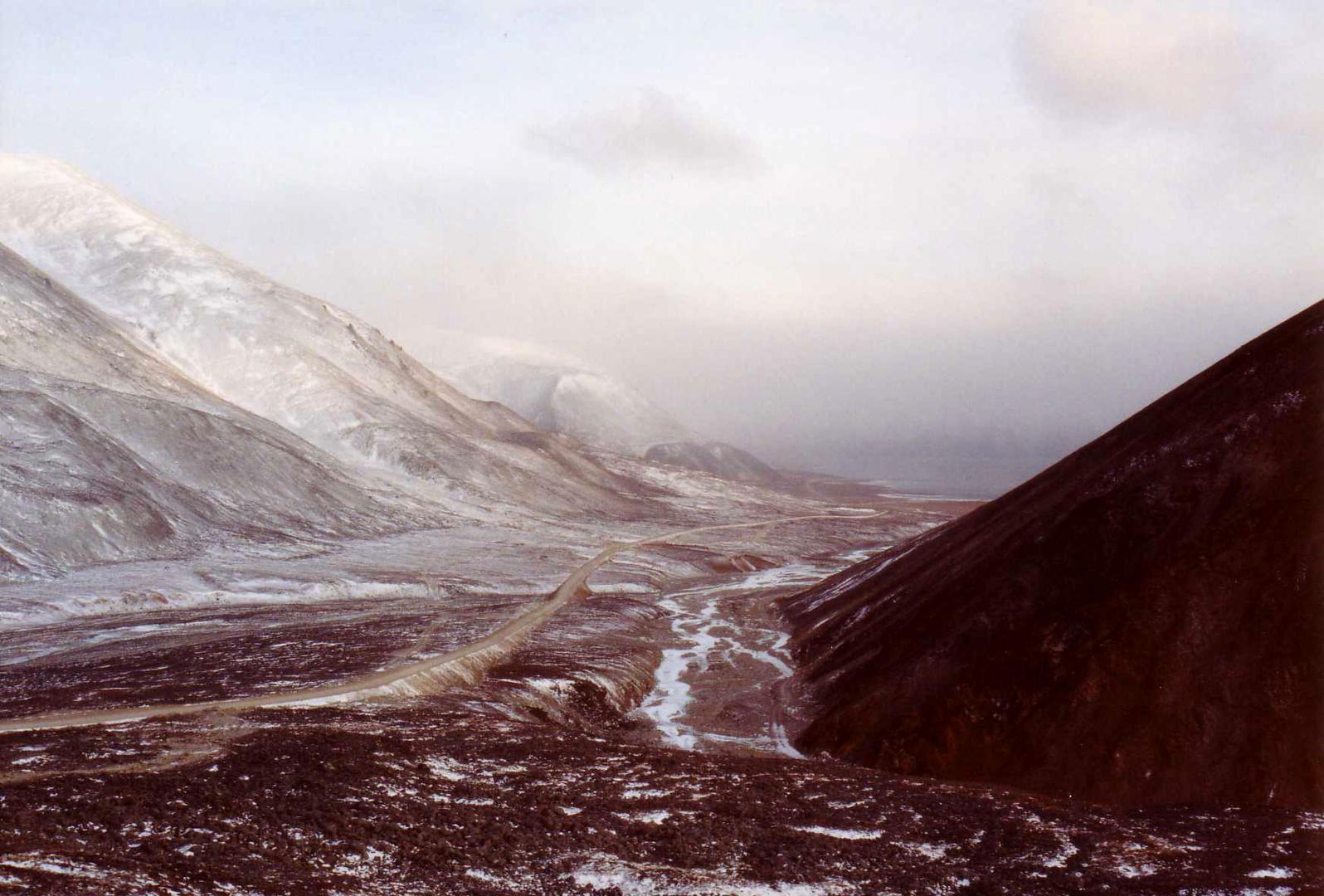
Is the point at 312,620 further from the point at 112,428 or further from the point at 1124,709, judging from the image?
the point at 112,428

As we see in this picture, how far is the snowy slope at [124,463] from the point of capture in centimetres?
10125

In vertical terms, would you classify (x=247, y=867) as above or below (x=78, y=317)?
below

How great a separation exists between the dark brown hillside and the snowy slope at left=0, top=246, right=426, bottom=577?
264ft

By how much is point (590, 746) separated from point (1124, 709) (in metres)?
22.5

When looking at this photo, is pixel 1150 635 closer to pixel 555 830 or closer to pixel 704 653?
pixel 555 830

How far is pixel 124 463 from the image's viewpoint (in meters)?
121

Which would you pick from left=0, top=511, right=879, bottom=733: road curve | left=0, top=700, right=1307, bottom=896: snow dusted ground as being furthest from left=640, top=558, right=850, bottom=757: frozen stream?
left=0, top=700, right=1307, bottom=896: snow dusted ground

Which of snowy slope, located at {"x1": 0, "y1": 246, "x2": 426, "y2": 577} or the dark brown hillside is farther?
snowy slope, located at {"x1": 0, "y1": 246, "x2": 426, "y2": 577}

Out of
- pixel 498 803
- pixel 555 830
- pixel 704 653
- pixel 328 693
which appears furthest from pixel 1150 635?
pixel 328 693

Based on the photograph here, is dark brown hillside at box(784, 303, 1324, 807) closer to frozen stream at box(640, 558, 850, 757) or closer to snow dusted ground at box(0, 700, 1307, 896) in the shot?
frozen stream at box(640, 558, 850, 757)

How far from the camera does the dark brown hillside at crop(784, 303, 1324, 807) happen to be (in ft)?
A: 125

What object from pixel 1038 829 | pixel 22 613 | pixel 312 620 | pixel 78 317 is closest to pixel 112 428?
pixel 78 317

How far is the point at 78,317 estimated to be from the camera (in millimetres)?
168750

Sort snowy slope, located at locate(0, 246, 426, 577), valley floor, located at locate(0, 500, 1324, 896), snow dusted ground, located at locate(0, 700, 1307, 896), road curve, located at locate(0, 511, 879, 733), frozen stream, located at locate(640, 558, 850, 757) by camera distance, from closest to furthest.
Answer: snow dusted ground, located at locate(0, 700, 1307, 896)
valley floor, located at locate(0, 500, 1324, 896)
road curve, located at locate(0, 511, 879, 733)
frozen stream, located at locate(640, 558, 850, 757)
snowy slope, located at locate(0, 246, 426, 577)
